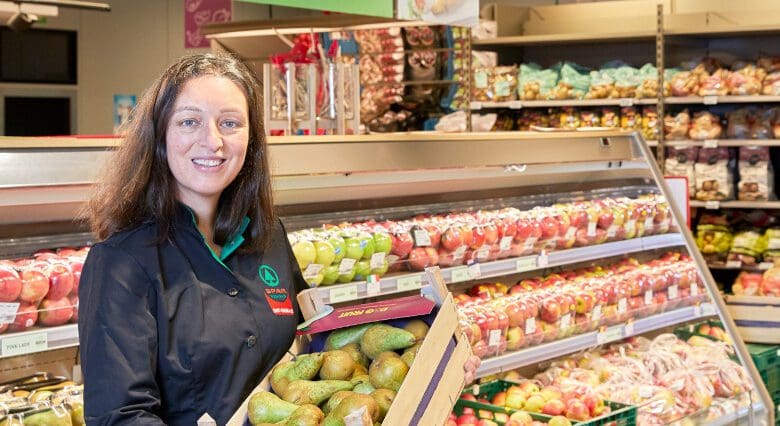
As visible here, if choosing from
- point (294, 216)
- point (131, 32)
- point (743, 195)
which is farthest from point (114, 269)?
point (131, 32)

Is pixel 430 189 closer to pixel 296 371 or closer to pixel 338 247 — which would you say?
pixel 338 247

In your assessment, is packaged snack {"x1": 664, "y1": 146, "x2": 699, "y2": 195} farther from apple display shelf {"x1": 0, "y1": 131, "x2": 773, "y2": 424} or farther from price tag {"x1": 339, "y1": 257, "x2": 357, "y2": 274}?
price tag {"x1": 339, "y1": 257, "x2": 357, "y2": 274}

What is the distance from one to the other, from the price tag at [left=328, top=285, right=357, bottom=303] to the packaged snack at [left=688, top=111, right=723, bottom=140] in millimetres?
4575

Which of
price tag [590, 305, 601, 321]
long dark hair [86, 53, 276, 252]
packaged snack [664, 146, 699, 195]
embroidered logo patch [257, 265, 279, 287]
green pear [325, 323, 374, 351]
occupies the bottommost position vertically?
price tag [590, 305, 601, 321]

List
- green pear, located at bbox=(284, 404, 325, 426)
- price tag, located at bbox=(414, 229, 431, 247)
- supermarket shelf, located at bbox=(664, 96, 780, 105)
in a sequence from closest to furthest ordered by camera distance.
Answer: green pear, located at bbox=(284, 404, 325, 426)
price tag, located at bbox=(414, 229, 431, 247)
supermarket shelf, located at bbox=(664, 96, 780, 105)

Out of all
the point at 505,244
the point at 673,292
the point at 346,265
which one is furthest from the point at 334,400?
the point at 673,292

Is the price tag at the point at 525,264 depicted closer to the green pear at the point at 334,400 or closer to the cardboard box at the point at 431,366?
the cardboard box at the point at 431,366

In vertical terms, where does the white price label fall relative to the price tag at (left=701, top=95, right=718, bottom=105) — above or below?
below

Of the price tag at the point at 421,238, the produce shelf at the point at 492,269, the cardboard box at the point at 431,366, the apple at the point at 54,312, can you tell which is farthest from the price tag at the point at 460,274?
the apple at the point at 54,312

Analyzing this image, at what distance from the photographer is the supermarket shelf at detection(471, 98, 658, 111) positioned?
7.10m

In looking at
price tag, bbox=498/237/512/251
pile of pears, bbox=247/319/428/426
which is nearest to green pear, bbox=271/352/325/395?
pile of pears, bbox=247/319/428/426

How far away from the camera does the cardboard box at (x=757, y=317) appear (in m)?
5.29

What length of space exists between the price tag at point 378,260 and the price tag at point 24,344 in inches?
46.0

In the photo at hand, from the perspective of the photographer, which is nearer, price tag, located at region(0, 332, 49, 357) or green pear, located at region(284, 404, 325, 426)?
green pear, located at region(284, 404, 325, 426)
